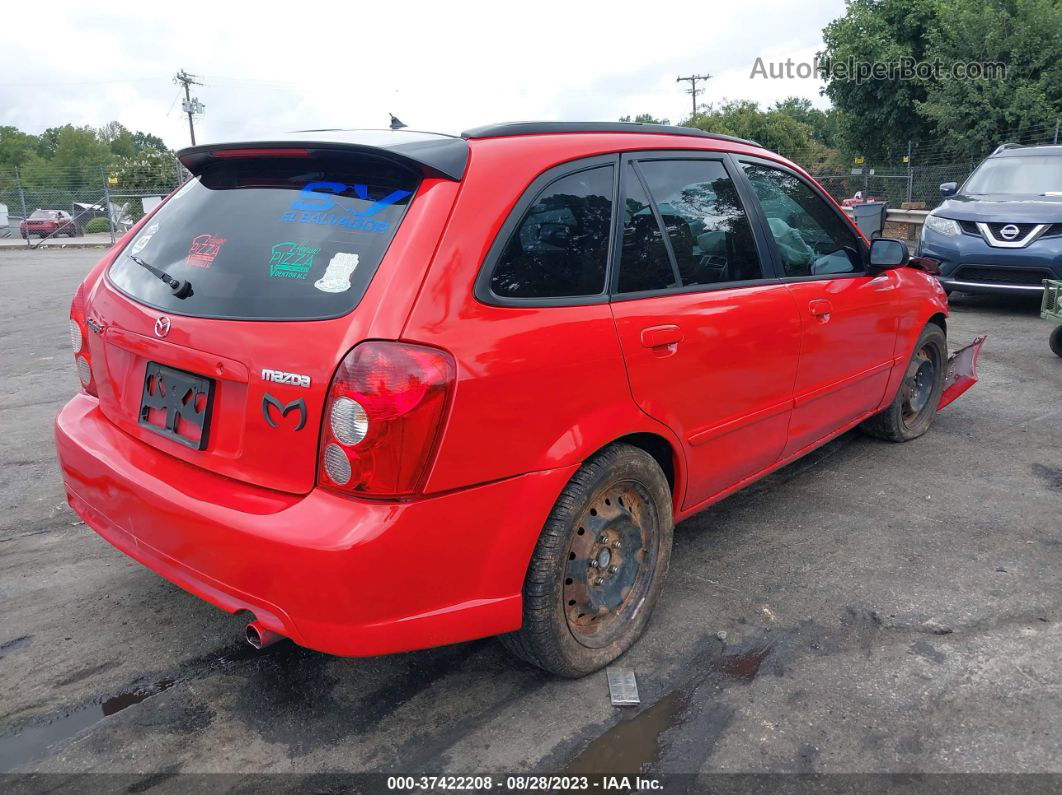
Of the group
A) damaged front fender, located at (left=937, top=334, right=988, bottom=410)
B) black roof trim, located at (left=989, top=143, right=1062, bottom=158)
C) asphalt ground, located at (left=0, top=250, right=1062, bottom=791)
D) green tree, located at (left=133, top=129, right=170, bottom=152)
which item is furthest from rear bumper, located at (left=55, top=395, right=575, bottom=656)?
green tree, located at (left=133, top=129, right=170, bottom=152)

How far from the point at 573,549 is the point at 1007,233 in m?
8.53

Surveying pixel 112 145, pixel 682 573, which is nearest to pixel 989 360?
pixel 682 573

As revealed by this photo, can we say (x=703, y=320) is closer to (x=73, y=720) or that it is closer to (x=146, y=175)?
(x=73, y=720)

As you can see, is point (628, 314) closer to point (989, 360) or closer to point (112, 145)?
point (989, 360)

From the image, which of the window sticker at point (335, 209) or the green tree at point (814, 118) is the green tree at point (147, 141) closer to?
the green tree at point (814, 118)

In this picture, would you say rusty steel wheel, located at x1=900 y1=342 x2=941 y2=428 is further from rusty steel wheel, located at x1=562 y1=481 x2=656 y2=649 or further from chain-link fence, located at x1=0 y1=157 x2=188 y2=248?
chain-link fence, located at x1=0 y1=157 x2=188 y2=248

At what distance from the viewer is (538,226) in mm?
2557

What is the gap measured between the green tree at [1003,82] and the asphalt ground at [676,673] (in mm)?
21601

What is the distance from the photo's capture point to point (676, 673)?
2824 millimetres

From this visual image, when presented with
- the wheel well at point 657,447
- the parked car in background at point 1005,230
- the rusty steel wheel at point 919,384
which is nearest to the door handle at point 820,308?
the wheel well at point 657,447

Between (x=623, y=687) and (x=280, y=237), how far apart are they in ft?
5.87

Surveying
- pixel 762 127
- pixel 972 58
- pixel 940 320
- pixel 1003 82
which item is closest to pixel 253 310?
pixel 940 320

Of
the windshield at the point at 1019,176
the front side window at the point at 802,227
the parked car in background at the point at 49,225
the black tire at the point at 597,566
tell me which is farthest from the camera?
the parked car in background at the point at 49,225

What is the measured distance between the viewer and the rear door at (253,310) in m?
2.26
